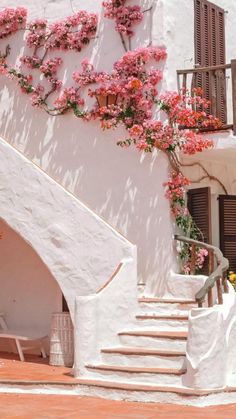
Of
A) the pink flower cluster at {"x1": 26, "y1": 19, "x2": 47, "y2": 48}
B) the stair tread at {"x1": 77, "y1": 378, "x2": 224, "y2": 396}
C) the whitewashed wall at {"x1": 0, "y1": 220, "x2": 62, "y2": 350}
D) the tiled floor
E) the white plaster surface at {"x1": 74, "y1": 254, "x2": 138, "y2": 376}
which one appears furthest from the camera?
the pink flower cluster at {"x1": 26, "y1": 19, "x2": 47, "y2": 48}

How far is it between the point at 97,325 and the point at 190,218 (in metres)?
2.71

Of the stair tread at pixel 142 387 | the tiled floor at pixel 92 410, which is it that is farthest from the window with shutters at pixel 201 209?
the tiled floor at pixel 92 410

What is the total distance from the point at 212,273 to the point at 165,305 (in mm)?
1487

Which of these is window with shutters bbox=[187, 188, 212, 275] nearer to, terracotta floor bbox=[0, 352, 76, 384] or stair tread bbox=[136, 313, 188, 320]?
stair tread bbox=[136, 313, 188, 320]

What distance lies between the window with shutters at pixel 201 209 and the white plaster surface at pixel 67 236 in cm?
176

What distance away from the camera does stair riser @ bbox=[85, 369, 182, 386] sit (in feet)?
31.3

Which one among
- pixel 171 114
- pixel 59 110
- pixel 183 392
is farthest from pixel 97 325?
pixel 59 110

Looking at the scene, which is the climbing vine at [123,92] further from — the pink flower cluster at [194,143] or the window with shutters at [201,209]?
the window with shutters at [201,209]

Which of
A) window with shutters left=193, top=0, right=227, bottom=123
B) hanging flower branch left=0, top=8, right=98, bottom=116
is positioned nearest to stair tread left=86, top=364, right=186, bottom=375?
window with shutters left=193, top=0, right=227, bottom=123

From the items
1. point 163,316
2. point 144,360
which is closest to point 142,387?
point 144,360

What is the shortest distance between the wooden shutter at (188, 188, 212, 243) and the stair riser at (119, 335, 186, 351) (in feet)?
8.45

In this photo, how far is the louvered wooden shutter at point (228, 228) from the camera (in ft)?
43.0

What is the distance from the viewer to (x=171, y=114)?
474 inches

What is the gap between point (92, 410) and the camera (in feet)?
28.7
